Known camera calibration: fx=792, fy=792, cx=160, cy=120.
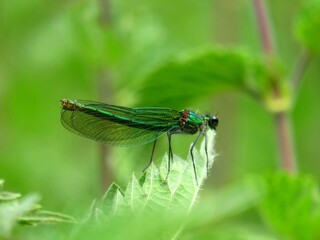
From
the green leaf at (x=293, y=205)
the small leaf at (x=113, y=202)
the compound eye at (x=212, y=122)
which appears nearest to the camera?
the small leaf at (x=113, y=202)

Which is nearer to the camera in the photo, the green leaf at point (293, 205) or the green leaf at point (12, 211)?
the green leaf at point (12, 211)

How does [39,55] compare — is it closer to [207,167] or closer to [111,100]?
[111,100]

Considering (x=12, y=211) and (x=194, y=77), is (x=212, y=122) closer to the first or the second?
(x=194, y=77)

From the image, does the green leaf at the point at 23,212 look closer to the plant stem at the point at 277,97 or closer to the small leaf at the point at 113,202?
the small leaf at the point at 113,202

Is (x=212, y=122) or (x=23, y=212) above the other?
(x=212, y=122)

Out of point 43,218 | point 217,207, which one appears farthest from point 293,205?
point 43,218

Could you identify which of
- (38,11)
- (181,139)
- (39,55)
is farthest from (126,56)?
(38,11)

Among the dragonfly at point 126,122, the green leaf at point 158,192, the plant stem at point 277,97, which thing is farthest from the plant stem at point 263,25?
the green leaf at point 158,192
